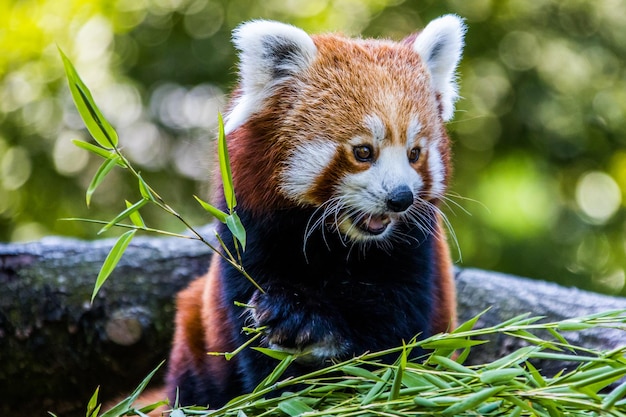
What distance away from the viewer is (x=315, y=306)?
211 cm

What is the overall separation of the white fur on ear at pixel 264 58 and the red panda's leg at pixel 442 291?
0.66 m

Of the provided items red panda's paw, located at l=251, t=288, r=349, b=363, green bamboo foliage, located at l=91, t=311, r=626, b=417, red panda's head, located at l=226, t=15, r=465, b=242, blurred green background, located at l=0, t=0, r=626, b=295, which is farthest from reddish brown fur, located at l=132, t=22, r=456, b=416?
blurred green background, located at l=0, t=0, r=626, b=295

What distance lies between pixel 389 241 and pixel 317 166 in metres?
0.32

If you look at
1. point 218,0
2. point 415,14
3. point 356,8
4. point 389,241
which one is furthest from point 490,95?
point 389,241

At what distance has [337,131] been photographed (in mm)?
2139

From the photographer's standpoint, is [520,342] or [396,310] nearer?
[396,310]

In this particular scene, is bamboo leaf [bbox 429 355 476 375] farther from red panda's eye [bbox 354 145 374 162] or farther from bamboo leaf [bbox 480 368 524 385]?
red panda's eye [bbox 354 145 374 162]

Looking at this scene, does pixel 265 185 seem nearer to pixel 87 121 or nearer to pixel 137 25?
pixel 87 121

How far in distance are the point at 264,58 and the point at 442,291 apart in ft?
3.09

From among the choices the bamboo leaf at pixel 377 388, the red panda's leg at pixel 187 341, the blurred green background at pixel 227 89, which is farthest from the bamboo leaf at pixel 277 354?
the blurred green background at pixel 227 89

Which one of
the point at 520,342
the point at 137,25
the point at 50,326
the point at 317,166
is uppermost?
the point at 137,25

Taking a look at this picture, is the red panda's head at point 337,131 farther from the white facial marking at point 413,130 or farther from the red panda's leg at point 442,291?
the red panda's leg at point 442,291

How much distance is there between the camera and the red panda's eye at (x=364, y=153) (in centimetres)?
211

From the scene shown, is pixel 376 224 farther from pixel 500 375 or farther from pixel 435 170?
pixel 500 375
